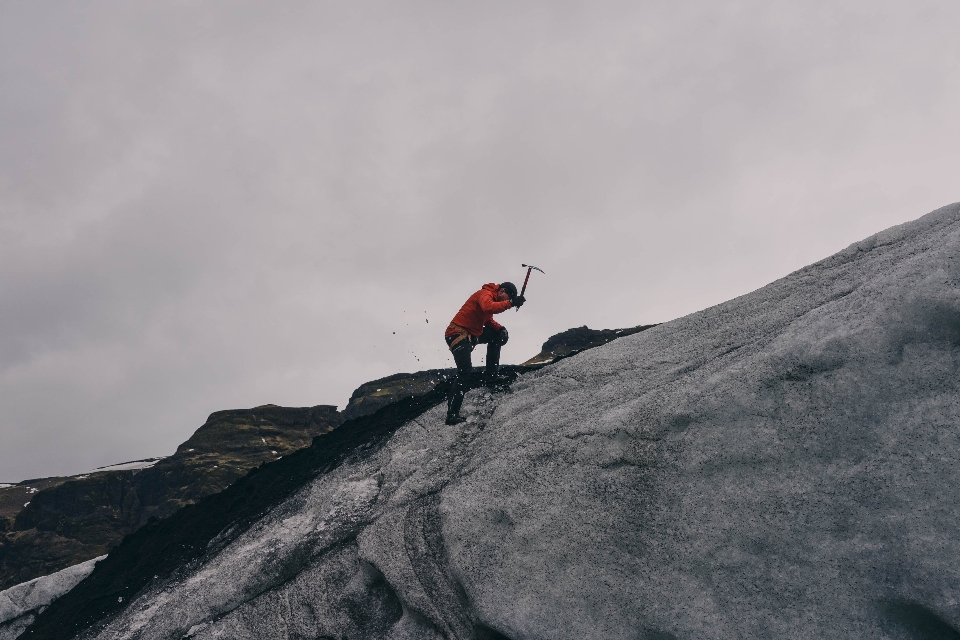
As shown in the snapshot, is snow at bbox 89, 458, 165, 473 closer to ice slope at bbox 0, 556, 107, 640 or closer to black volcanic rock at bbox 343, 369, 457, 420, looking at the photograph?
black volcanic rock at bbox 343, 369, 457, 420

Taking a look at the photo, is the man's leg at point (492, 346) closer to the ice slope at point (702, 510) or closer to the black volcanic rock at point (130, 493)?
the ice slope at point (702, 510)

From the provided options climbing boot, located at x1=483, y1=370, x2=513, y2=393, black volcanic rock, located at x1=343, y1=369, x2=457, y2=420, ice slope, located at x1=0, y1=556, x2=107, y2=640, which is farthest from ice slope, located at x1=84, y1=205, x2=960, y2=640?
black volcanic rock, located at x1=343, y1=369, x2=457, y2=420

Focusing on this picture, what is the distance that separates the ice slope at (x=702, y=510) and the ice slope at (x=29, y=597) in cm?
603

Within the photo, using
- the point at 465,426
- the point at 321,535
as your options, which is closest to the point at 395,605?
the point at 321,535

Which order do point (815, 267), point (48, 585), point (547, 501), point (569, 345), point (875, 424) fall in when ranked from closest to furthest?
point (875, 424)
point (547, 501)
point (815, 267)
point (48, 585)
point (569, 345)

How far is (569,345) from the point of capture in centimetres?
12669

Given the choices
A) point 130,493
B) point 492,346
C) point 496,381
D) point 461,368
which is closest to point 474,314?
point 461,368

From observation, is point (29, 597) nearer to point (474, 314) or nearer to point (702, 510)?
point (474, 314)

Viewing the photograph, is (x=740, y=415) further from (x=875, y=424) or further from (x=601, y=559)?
(x=601, y=559)

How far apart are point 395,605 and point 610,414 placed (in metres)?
5.78

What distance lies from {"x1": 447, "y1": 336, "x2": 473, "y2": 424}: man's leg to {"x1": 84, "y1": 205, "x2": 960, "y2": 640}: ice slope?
200 cm

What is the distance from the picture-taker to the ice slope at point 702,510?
8320mm

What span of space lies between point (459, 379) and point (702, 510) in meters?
7.74

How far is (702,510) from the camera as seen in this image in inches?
372
